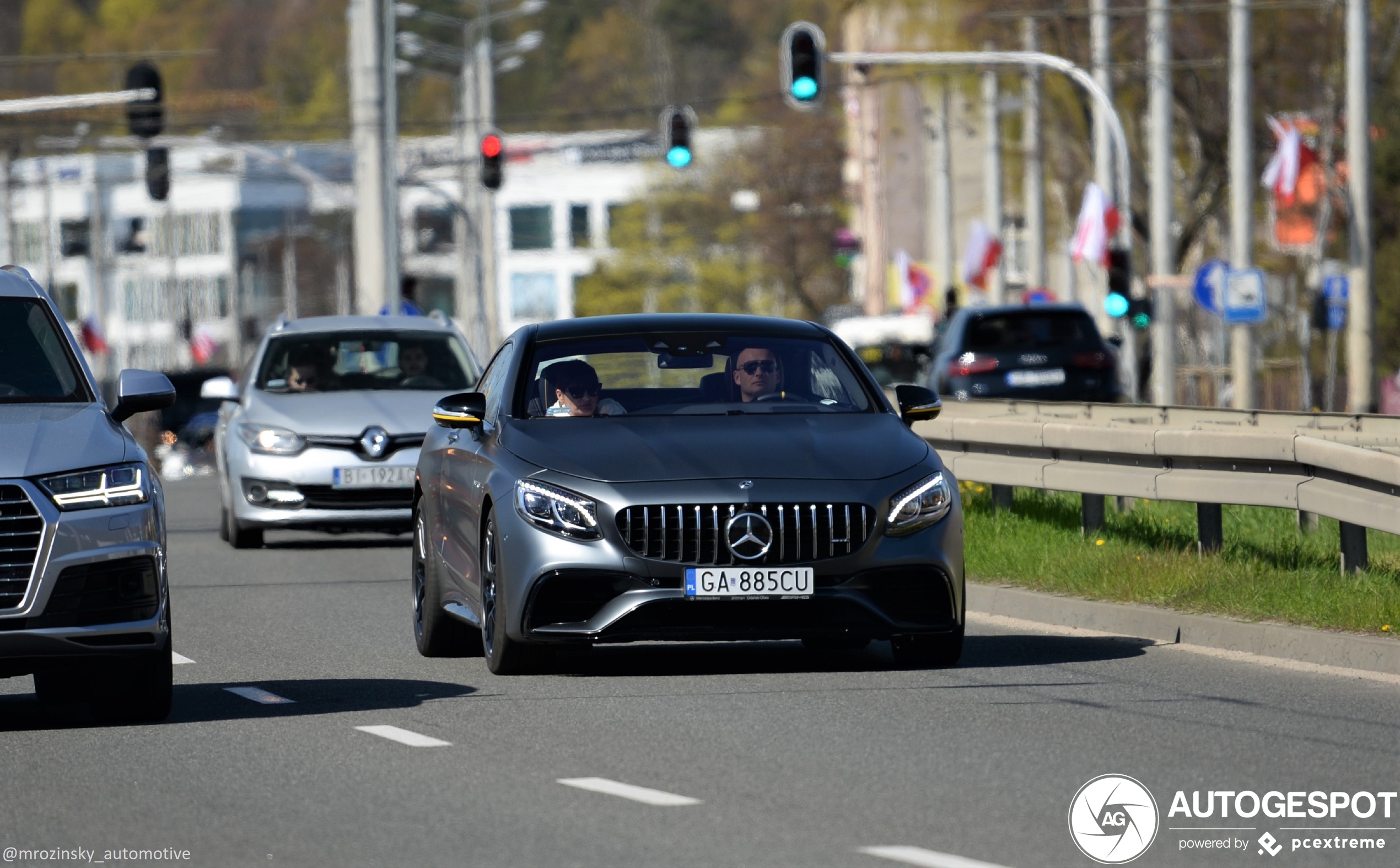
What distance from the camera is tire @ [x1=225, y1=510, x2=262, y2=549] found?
20.8 m

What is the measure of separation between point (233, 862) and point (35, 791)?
5.36ft

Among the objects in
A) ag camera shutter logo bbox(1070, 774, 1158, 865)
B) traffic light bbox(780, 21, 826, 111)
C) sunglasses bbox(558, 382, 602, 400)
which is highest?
traffic light bbox(780, 21, 826, 111)

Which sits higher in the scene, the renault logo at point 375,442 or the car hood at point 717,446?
the car hood at point 717,446

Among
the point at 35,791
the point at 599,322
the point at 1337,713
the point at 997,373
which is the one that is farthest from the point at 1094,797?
the point at 997,373

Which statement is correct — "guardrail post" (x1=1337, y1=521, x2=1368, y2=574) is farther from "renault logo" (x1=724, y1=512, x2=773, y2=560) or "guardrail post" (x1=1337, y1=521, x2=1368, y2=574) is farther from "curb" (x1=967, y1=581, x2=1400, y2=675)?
"renault logo" (x1=724, y1=512, x2=773, y2=560)

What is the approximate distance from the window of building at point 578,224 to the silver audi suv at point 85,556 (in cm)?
14813

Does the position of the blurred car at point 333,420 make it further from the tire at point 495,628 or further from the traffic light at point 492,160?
the traffic light at point 492,160

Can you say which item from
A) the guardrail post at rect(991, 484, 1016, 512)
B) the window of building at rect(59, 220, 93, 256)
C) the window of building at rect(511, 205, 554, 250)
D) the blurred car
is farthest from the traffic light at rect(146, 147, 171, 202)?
the window of building at rect(511, 205, 554, 250)

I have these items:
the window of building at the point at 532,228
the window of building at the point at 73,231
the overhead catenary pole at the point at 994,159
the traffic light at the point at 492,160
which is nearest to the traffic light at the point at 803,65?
the traffic light at the point at 492,160

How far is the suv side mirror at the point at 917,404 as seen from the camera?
12062mm

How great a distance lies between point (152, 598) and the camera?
10.1 meters

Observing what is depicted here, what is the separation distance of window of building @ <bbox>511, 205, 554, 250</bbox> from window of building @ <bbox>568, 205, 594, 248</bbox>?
104 cm

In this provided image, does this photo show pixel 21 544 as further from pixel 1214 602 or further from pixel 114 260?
pixel 114 260

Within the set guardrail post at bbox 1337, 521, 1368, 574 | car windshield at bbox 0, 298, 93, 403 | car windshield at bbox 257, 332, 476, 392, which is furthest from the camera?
car windshield at bbox 257, 332, 476, 392
